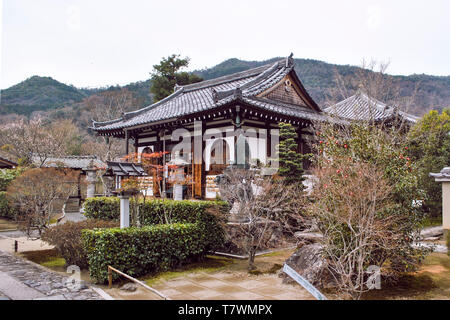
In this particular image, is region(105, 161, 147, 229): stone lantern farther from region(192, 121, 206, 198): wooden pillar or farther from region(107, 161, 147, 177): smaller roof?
region(192, 121, 206, 198): wooden pillar

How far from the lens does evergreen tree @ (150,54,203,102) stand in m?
31.8

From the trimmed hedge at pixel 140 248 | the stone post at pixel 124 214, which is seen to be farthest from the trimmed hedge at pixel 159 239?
the stone post at pixel 124 214

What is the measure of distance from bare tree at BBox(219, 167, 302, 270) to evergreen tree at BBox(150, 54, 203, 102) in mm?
22585

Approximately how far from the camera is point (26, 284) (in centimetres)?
742

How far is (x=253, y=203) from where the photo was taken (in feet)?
28.7

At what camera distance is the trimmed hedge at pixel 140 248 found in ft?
24.0

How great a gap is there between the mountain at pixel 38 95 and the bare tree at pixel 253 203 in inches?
1853

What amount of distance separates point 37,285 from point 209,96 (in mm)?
11825

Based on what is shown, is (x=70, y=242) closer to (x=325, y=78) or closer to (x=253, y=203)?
(x=253, y=203)

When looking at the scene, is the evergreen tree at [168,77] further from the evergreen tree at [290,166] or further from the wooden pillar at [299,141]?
the evergreen tree at [290,166]

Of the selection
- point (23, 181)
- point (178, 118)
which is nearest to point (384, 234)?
point (178, 118)

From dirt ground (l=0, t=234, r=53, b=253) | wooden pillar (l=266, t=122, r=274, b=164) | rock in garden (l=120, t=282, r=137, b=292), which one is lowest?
dirt ground (l=0, t=234, r=53, b=253)

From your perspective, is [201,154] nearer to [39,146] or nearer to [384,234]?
[384,234]

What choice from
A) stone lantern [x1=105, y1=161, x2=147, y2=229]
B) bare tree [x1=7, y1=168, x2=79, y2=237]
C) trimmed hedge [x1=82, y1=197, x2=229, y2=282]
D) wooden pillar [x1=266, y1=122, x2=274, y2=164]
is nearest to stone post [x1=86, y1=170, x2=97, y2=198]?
bare tree [x1=7, y1=168, x2=79, y2=237]
